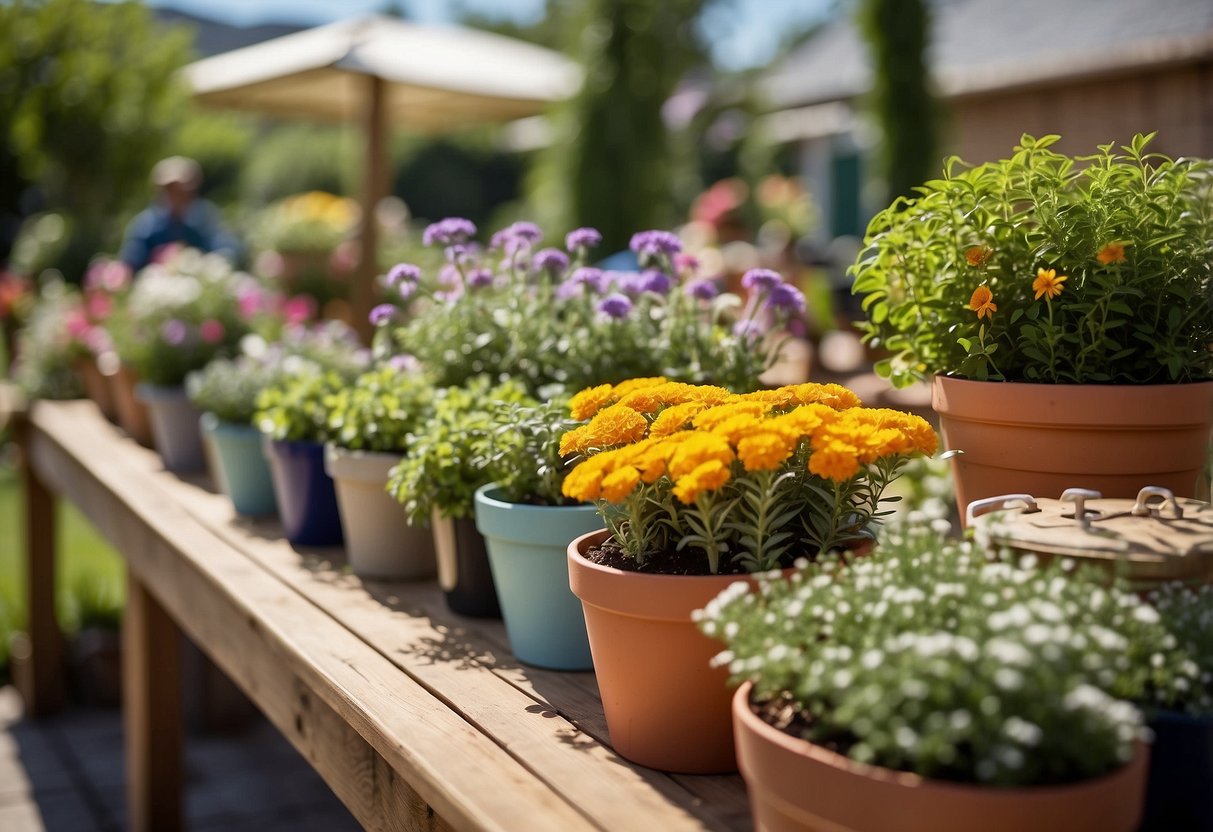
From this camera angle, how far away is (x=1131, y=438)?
4.56 ft

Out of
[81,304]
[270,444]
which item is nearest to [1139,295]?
[270,444]

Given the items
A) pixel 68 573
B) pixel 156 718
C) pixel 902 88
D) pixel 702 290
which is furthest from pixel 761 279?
pixel 902 88

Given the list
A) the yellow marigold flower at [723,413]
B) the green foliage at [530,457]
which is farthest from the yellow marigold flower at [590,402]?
the yellow marigold flower at [723,413]

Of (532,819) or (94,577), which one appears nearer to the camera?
(532,819)

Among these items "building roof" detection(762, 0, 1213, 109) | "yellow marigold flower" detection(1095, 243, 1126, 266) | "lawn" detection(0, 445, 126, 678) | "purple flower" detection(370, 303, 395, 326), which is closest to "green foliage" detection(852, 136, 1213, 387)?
"yellow marigold flower" detection(1095, 243, 1126, 266)

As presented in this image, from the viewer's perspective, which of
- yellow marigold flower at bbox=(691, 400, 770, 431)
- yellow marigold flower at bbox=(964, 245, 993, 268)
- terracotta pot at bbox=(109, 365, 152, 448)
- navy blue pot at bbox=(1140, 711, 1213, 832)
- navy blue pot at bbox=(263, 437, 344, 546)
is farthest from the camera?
terracotta pot at bbox=(109, 365, 152, 448)

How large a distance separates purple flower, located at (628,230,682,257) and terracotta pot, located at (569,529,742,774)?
33.3 inches

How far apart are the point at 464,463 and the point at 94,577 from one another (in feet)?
13.2

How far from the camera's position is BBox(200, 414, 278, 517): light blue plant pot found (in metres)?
2.54

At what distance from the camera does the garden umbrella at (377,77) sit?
16.9 ft

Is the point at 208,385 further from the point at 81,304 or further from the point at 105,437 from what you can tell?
the point at 81,304

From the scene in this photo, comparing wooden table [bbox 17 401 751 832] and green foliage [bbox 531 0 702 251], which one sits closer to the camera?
wooden table [bbox 17 401 751 832]

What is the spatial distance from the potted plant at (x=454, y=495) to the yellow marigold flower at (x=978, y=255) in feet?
2.35

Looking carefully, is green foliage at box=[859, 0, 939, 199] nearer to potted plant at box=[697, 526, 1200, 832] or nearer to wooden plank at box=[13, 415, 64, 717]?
wooden plank at box=[13, 415, 64, 717]
